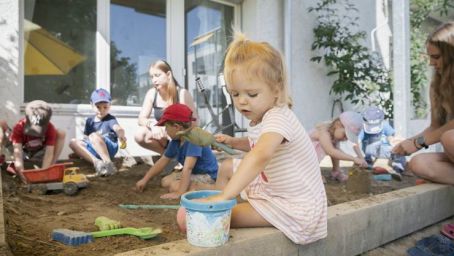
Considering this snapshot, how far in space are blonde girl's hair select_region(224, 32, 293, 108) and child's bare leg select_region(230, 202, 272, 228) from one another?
1.68ft

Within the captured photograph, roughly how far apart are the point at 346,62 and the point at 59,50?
14.6 ft

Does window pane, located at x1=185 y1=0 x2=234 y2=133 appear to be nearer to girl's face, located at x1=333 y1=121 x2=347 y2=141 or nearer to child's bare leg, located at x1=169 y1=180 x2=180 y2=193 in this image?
girl's face, located at x1=333 y1=121 x2=347 y2=141

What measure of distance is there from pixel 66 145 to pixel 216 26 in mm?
3039

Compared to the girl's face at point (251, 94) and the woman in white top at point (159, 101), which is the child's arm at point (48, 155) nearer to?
the woman in white top at point (159, 101)

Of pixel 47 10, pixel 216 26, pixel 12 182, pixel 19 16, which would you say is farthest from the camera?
pixel 216 26

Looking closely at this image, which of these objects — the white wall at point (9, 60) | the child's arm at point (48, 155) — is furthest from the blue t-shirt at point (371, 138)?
the white wall at point (9, 60)

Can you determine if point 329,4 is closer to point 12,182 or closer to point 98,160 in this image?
point 98,160

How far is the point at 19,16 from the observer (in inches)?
168

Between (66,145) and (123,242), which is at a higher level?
(66,145)

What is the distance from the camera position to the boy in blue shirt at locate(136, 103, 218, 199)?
296cm

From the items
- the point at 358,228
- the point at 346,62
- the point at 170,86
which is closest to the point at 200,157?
the point at 170,86

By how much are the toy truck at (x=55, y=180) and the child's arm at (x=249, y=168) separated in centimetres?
186

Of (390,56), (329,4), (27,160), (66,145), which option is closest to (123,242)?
(27,160)

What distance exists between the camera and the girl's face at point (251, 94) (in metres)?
1.69
